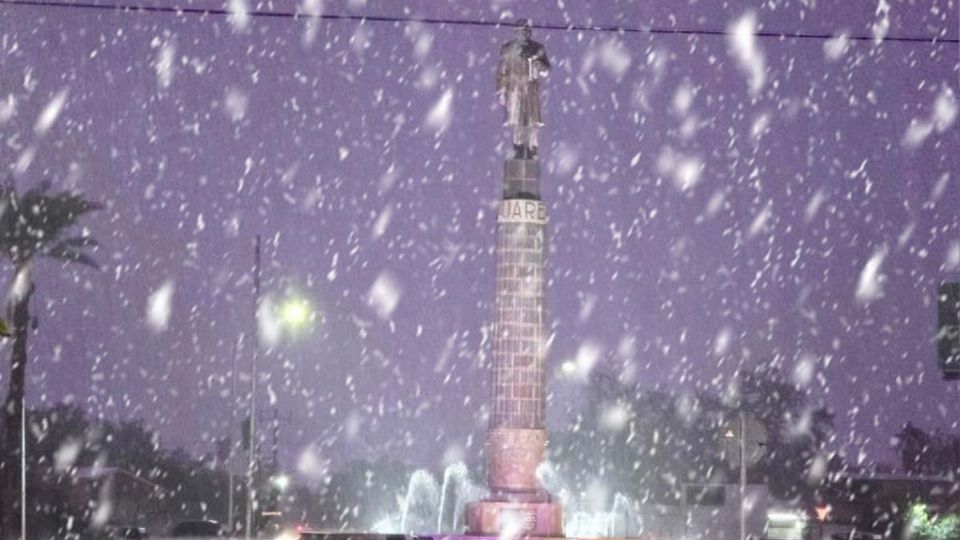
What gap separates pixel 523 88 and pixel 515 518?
10495mm

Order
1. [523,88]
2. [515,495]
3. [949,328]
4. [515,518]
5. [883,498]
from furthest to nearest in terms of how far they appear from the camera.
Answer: [883,498], [523,88], [515,495], [515,518], [949,328]

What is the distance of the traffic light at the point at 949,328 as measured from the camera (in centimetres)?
3175

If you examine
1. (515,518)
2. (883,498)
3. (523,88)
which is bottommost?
(515,518)

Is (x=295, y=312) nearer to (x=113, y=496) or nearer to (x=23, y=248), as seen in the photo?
(x=23, y=248)

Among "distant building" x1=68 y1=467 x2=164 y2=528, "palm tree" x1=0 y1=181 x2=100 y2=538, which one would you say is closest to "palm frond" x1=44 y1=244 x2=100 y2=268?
"palm tree" x1=0 y1=181 x2=100 y2=538

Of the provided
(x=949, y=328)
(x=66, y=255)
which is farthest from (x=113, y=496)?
(x=949, y=328)

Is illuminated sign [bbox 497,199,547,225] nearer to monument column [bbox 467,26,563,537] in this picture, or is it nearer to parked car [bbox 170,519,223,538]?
monument column [bbox 467,26,563,537]

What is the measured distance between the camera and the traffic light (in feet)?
104

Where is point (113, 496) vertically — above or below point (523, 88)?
below

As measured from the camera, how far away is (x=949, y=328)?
1265 inches

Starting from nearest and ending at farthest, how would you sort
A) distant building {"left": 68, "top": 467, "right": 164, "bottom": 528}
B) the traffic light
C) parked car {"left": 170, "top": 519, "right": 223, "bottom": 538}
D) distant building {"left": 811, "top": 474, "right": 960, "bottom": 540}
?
the traffic light, parked car {"left": 170, "top": 519, "right": 223, "bottom": 538}, distant building {"left": 68, "top": 467, "right": 164, "bottom": 528}, distant building {"left": 811, "top": 474, "right": 960, "bottom": 540}

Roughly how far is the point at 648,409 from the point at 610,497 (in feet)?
32.2

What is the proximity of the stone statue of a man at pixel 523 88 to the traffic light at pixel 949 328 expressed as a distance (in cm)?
1331

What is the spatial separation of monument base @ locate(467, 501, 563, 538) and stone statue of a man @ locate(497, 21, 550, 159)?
8483 mm
